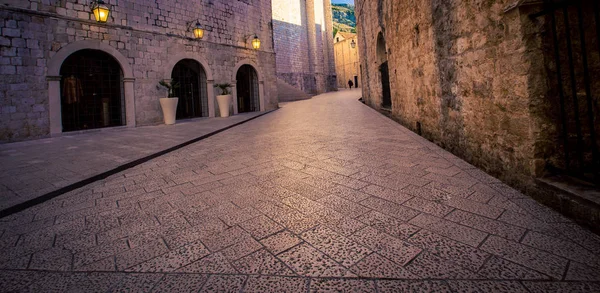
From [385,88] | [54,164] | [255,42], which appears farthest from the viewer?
[255,42]

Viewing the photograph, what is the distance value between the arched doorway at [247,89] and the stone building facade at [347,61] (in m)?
29.7

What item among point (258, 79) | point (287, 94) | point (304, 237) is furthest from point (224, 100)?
point (304, 237)

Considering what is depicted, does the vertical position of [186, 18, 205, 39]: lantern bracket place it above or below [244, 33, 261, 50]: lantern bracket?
below

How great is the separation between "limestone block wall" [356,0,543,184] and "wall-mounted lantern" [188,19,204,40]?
8.65 meters

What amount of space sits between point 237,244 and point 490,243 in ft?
4.91

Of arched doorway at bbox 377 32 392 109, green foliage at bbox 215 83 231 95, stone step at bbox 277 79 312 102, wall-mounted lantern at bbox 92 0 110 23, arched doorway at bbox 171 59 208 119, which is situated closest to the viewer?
wall-mounted lantern at bbox 92 0 110 23

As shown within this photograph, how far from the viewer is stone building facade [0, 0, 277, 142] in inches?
278

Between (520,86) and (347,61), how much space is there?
43443 millimetres

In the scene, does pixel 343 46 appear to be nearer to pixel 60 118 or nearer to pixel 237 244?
pixel 60 118

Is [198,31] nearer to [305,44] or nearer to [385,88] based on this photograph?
[385,88]

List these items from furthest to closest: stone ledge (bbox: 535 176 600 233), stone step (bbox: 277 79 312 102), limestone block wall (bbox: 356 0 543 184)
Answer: stone step (bbox: 277 79 312 102) → limestone block wall (bbox: 356 0 543 184) → stone ledge (bbox: 535 176 600 233)

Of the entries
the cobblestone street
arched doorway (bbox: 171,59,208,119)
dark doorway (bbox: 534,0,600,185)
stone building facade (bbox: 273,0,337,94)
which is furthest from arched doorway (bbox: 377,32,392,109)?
stone building facade (bbox: 273,0,337,94)

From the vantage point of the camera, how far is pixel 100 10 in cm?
806

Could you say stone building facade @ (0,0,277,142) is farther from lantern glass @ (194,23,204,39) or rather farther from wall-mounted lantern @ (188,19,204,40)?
lantern glass @ (194,23,204,39)
